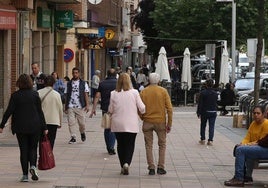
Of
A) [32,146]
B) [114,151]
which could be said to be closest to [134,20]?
[114,151]

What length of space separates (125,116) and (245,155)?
236 centimetres

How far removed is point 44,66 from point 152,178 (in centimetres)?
2021

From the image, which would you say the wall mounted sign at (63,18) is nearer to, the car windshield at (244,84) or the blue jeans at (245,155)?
the car windshield at (244,84)

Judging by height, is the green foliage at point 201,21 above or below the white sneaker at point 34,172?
above

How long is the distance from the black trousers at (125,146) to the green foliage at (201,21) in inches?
1215

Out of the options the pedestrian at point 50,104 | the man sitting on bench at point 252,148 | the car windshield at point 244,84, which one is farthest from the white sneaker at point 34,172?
the car windshield at point 244,84

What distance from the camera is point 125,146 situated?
13.6 m

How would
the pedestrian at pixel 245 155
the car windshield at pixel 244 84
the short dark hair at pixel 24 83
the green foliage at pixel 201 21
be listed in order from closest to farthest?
the pedestrian at pixel 245 155
the short dark hair at pixel 24 83
the car windshield at pixel 244 84
the green foliage at pixel 201 21

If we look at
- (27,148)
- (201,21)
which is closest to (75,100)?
(27,148)

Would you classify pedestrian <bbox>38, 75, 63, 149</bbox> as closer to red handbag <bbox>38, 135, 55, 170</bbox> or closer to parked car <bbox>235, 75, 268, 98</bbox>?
red handbag <bbox>38, 135, 55, 170</bbox>

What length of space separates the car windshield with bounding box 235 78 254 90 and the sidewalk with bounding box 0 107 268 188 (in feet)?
53.9

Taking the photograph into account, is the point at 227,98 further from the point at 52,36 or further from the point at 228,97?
the point at 52,36

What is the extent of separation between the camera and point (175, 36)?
49000mm

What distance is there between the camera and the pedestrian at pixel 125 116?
44.5 ft
